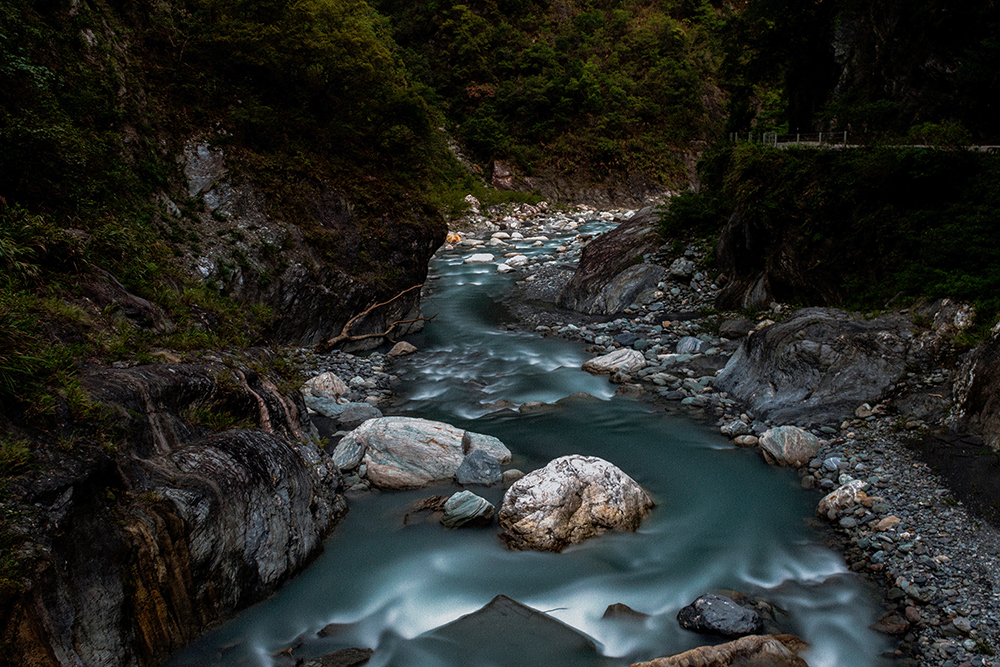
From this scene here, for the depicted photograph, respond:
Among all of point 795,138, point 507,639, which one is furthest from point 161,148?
point 795,138

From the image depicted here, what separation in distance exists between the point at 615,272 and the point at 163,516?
1319 cm

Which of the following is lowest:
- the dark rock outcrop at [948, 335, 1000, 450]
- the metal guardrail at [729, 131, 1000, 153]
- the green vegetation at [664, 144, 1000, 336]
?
the dark rock outcrop at [948, 335, 1000, 450]

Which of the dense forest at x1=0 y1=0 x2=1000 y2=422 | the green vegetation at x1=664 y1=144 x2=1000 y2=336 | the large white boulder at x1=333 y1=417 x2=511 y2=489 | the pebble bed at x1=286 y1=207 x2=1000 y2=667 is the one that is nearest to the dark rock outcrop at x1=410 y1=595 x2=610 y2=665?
the large white boulder at x1=333 y1=417 x2=511 y2=489

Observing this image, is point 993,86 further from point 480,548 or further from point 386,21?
point 386,21

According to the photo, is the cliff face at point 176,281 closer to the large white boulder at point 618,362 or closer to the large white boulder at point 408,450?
the large white boulder at point 408,450

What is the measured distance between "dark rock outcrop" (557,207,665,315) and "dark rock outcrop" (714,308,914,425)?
230 inches

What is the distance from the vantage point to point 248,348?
22.3 feet

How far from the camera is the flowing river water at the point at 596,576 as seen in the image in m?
4.68

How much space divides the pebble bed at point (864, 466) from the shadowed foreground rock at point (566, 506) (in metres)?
2.12

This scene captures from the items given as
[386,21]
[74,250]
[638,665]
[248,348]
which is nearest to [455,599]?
[638,665]

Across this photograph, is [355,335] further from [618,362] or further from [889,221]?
[889,221]

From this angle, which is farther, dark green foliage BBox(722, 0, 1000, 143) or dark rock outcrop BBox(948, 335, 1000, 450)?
dark green foliage BBox(722, 0, 1000, 143)

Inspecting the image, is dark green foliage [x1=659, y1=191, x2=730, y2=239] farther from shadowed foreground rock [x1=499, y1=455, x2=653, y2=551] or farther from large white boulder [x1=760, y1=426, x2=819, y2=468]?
shadowed foreground rock [x1=499, y1=455, x2=653, y2=551]

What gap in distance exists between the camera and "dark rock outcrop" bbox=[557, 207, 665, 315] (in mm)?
14836
